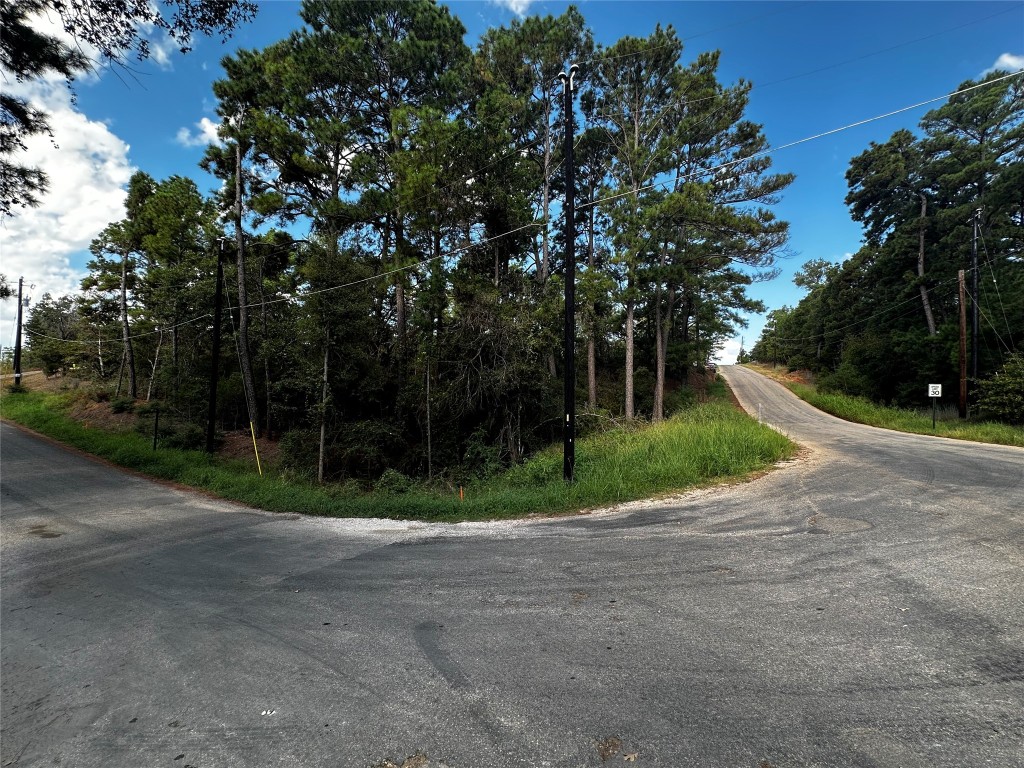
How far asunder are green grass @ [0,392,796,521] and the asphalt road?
127 cm

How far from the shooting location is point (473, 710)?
2266 millimetres

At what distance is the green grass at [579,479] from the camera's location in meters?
7.08

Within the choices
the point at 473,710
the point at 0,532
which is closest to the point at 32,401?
the point at 0,532

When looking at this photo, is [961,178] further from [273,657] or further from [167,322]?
[167,322]

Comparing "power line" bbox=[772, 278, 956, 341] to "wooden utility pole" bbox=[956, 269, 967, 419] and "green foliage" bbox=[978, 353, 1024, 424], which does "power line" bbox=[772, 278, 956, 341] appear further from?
"green foliage" bbox=[978, 353, 1024, 424]

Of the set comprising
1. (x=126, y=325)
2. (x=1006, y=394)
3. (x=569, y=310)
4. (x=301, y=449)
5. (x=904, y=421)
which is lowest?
(x=301, y=449)

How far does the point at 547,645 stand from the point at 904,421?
26.1 m

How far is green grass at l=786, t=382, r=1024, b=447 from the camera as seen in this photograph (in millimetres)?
14906

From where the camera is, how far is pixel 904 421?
20.8 meters

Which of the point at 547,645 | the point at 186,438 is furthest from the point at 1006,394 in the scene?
the point at 186,438

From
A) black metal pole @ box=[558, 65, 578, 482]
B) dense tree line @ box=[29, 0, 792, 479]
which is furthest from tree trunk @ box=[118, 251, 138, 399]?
black metal pole @ box=[558, 65, 578, 482]

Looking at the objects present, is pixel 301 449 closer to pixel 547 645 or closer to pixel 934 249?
pixel 547 645

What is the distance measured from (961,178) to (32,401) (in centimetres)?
5920

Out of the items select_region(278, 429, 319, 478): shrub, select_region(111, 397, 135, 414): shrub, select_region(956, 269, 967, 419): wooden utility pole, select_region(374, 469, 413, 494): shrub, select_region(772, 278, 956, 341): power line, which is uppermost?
select_region(772, 278, 956, 341): power line
